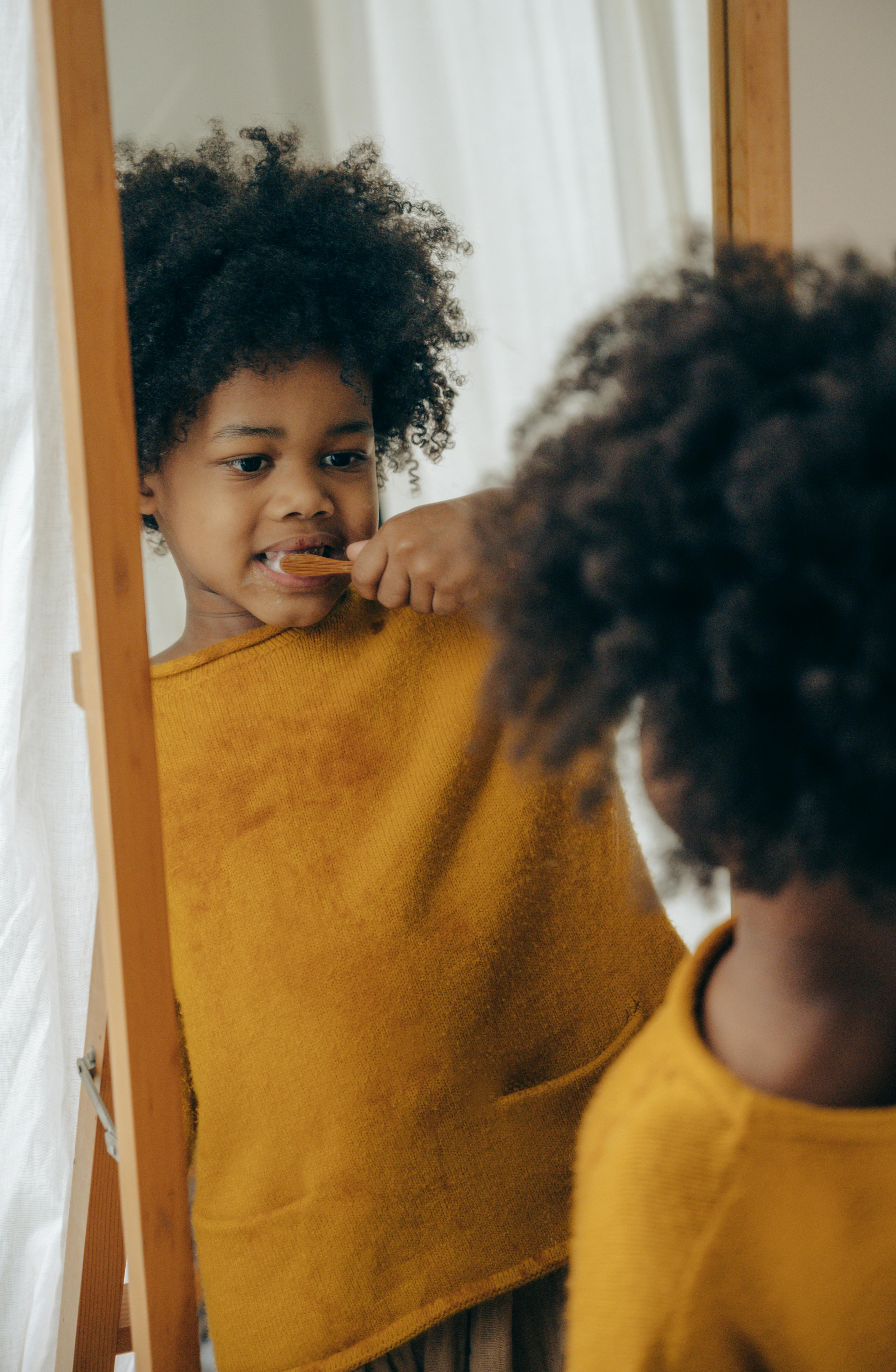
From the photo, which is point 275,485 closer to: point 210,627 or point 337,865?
point 210,627

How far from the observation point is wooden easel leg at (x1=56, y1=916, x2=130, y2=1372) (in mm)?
840

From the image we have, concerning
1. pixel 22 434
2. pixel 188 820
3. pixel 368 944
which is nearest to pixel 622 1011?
pixel 368 944

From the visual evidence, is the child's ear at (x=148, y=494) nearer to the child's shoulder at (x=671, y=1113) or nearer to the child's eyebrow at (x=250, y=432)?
the child's eyebrow at (x=250, y=432)

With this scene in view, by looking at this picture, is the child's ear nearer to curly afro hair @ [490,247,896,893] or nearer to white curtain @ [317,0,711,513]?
white curtain @ [317,0,711,513]

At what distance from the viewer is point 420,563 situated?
0.73 m

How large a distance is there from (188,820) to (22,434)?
0.29 meters

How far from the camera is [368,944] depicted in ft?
2.51

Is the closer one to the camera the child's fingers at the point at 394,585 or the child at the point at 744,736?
the child at the point at 744,736

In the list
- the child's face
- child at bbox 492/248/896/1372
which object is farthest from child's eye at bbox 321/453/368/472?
child at bbox 492/248/896/1372

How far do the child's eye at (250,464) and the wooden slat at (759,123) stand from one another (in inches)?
18.7

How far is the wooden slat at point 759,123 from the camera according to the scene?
3.09ft

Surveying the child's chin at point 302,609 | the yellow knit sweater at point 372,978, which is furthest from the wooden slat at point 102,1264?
the child's chin at point 302,609

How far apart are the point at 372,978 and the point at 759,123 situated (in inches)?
32.0

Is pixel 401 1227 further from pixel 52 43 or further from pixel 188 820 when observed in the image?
pixel 52 43
